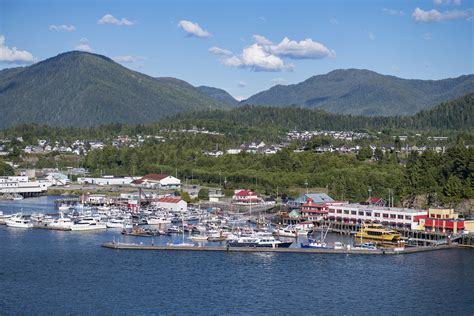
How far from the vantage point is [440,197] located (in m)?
29.5

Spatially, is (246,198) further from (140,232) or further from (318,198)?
(140,232)

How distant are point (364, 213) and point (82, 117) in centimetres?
10440

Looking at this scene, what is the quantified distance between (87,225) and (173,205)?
239 inches

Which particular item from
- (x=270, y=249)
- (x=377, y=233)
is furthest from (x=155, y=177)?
(x=270, y=249)

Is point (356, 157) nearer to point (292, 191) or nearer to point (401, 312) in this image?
point (292, 191)

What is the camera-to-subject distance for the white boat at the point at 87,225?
91.0 feet

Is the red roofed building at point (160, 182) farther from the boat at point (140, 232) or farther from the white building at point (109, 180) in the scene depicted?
the boat at point (140, 232)

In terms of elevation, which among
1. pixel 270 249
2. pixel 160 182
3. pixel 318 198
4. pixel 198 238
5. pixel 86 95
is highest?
pixel 86 95

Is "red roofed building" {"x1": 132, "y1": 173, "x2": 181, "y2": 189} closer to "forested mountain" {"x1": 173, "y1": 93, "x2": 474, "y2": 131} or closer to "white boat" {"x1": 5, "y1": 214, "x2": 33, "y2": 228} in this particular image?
"white boat" {"x1": 5, "y1": 214, "x2": 33, "y2": 228}

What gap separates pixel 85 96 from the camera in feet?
435

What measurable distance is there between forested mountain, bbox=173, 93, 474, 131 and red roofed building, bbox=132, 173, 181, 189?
2813cm

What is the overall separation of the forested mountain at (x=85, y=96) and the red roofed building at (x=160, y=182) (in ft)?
274

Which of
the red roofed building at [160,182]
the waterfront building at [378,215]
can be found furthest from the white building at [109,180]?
the waterfront building at [378,215]

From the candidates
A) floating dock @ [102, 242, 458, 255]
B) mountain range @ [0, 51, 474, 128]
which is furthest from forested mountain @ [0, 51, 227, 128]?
floating dock @ [102, 242, 458, 255]
